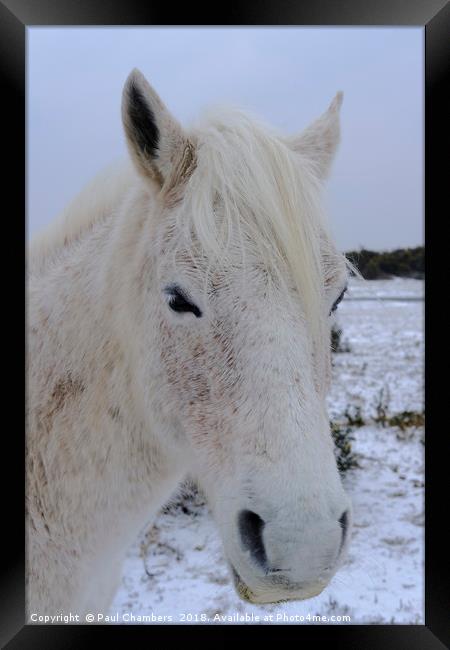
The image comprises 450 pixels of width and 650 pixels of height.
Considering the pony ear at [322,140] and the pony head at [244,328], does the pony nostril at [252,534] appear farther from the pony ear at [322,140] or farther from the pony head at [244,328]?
the pony ear at [322,140]

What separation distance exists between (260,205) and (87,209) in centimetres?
83

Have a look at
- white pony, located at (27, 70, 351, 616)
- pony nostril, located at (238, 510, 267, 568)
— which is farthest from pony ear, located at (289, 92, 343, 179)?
pony nostril, located at (238, 510, 267, 568)

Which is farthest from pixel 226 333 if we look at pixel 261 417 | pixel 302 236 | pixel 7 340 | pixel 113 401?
pixel 7 340

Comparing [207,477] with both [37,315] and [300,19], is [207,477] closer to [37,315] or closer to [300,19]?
[37,315]

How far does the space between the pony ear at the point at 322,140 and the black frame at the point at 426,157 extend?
46 cm

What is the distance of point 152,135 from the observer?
1392 mm

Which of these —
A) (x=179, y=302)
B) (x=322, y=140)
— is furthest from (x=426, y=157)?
(x=179, y=302)

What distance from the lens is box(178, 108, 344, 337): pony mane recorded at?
126 cm

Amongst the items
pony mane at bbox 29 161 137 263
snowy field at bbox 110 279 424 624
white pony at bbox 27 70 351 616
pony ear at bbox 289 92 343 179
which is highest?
pony ear at bbox 289 92 343 179

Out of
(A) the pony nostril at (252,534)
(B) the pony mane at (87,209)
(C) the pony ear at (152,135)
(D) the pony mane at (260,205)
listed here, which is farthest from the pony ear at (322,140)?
(A) the pony nostril at (252,534)

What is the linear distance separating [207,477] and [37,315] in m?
0.90

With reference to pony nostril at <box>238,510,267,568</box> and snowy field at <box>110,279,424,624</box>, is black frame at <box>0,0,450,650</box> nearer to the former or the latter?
snowy field at <box>110,279,424,624</box>

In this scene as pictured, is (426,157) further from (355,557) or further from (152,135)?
(355,557)

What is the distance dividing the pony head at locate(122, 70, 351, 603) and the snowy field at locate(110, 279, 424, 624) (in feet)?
1.97
